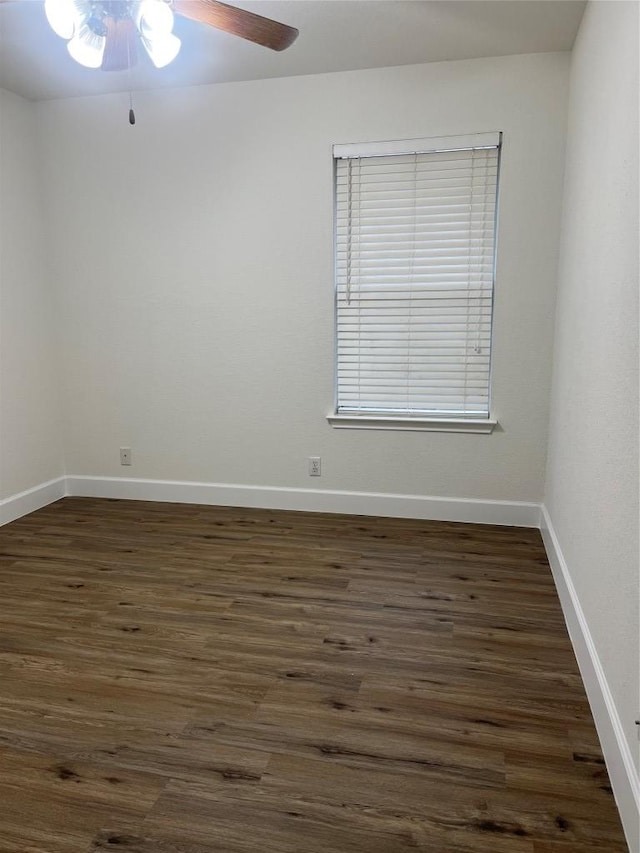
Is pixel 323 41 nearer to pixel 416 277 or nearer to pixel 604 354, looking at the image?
pixel 416 277

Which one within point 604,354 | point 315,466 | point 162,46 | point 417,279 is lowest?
point 315,466

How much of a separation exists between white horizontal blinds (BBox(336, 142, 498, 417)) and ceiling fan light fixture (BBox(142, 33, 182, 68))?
5.12 ft

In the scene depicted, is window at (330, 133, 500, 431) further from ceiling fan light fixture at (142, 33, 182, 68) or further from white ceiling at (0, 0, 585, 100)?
ceiling fan light fixture at (142, 33, 182, 68)

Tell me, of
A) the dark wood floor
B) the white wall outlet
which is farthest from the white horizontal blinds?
the dark wood floor

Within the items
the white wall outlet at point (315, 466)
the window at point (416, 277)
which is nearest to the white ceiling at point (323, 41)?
the window at point (416, 277)

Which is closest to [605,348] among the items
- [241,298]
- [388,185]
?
[388,185]

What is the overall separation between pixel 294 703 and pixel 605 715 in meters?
0.96

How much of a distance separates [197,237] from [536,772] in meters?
3.28

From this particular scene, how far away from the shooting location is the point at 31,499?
4059 millimetres

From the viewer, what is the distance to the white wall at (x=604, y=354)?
5.50 feet

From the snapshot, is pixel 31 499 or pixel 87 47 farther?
pixel 31 499

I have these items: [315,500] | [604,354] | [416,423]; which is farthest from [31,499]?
[604,354]

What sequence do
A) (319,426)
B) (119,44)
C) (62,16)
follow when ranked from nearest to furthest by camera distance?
(62,16)
(119,44)
(319,426)

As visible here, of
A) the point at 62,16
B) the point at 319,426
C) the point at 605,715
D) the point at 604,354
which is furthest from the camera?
the point at 319,426
